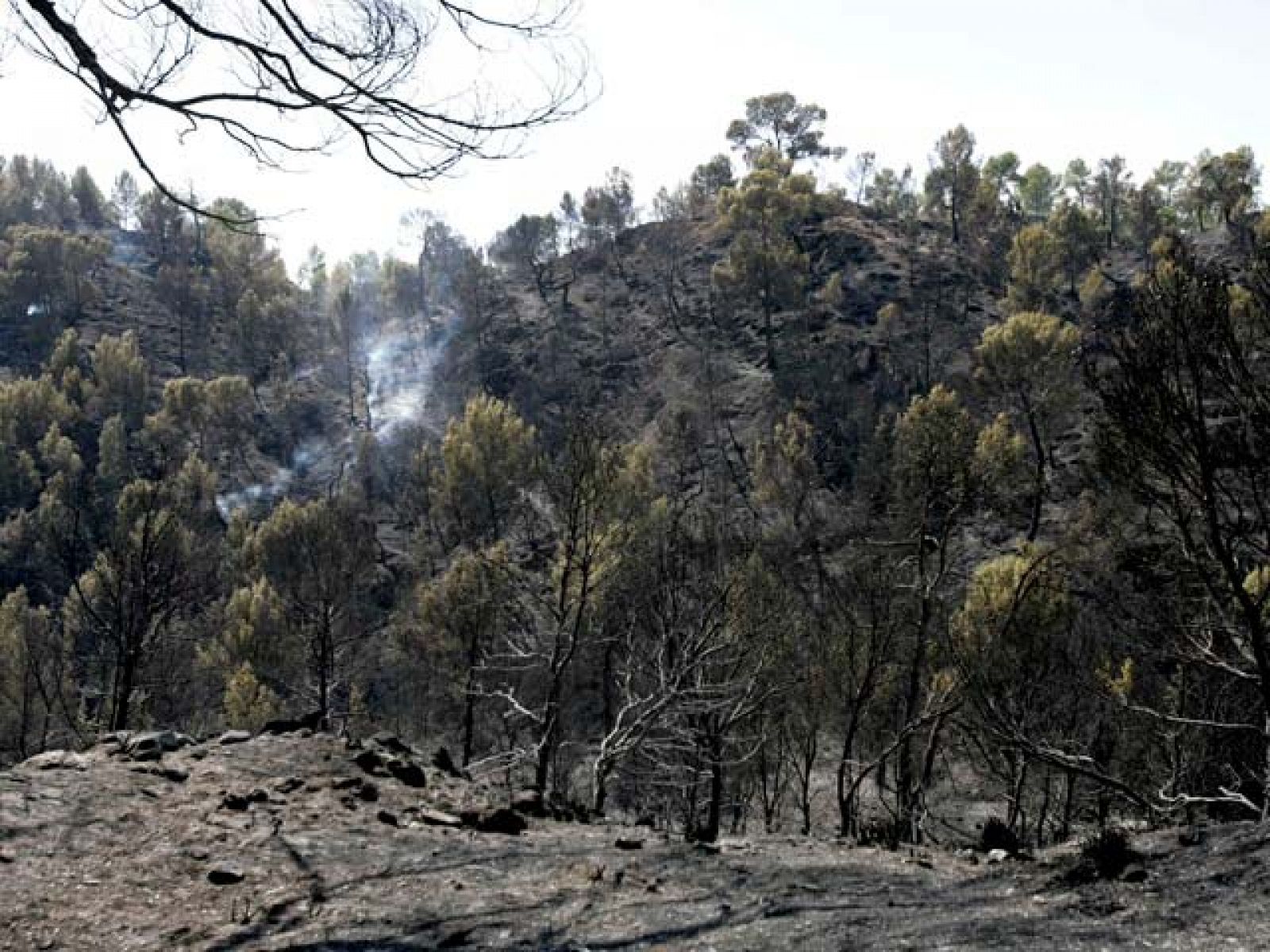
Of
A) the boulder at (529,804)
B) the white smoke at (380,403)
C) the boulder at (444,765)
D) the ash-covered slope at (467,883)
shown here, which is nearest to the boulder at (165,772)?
the ash-covered slope at (467,883)

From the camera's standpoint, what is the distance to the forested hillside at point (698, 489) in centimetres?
1263

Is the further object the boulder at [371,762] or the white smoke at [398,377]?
the white smoke at [398,377]

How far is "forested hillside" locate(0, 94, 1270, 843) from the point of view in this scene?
12633 mm

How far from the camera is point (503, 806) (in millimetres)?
7898

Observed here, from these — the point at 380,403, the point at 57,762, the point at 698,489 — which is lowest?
the point at 57,762

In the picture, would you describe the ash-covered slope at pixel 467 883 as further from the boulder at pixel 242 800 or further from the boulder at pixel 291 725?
the boulder at pixel 291 725

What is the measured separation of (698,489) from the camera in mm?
59000

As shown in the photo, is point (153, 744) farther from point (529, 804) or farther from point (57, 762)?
point (529, 804)

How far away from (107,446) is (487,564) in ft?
173

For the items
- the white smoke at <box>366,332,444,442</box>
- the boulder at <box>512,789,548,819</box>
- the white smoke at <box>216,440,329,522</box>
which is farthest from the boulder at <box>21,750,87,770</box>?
the white smoke at <box>366,332,444,442</box>

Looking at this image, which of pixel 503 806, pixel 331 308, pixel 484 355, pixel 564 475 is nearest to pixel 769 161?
Result: pixel 484 355

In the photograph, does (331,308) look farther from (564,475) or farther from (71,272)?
(564,475)

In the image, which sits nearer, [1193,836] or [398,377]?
[1193,836]

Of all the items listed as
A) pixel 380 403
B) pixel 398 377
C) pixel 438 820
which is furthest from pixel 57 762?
pixel 398 377
